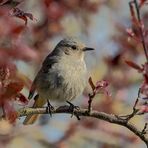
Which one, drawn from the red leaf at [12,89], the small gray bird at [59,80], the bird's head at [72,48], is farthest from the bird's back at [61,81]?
the red leaf at [12,89]

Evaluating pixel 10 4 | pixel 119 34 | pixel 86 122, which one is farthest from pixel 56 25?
pixel 10 4

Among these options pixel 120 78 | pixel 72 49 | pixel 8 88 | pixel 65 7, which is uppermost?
pixel 8 88

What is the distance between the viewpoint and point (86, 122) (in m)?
6.64

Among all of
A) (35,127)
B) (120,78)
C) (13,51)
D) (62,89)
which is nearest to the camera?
(13,51)

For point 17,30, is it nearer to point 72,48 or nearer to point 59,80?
point 59,80

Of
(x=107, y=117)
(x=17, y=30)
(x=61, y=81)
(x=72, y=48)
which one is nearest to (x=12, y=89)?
(x=17, y=30)

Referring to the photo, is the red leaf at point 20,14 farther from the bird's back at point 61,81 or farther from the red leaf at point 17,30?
the bird's back at point 61,81

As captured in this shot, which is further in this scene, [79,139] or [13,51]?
[79,139]

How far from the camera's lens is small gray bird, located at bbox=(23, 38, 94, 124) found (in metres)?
5.71

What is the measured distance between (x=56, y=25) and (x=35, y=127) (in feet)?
3.96

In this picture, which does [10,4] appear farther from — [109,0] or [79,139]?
[109,0]

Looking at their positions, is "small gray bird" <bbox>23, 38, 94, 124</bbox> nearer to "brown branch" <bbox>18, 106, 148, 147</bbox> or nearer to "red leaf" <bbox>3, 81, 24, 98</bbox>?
"brown branch" <bbox>18, 106, 148, 147</bbox>

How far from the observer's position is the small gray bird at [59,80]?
18.7ft

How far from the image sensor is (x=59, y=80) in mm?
5738
